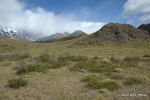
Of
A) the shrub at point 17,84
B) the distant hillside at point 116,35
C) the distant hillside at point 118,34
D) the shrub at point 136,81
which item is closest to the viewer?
the shrub at point 17,84

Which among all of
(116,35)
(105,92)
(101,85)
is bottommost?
(105,92)

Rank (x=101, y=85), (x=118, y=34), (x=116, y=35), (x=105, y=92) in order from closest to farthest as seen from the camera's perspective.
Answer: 1. (x=105, y=92)
2. (x=101, y=85)
3. (x=116, y=35)
4. (x=118, y=34)

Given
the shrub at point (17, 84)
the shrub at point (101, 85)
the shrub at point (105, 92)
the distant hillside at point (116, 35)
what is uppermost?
the distant hillside at point (116, 35)

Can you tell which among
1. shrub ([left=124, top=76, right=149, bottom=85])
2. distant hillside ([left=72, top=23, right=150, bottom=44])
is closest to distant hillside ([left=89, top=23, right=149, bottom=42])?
distant hillside ([left=72, top=23, right=150, bottom=44])

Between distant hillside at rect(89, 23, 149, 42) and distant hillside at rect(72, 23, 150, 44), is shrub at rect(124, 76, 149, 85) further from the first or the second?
distant hillside at rect(89, 23, 149, 42)

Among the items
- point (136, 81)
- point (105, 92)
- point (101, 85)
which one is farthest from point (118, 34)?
point (105, 92)

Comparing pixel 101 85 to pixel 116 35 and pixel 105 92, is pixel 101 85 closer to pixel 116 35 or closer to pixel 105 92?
pixel 105 92

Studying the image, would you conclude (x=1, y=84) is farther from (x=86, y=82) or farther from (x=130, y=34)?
(x=130, y=34)

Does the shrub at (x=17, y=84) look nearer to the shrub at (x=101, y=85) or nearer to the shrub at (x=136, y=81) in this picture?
the shrub at (x=101, y=85)

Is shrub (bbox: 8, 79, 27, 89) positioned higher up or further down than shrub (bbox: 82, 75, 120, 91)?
higher up

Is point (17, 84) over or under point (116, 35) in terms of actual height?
under

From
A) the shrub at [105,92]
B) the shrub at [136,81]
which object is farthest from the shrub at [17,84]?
the shrub at [136,81]

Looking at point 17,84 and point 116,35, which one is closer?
point 17,84

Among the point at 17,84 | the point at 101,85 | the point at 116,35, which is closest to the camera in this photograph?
the point at 101,85
